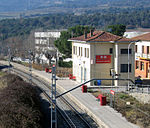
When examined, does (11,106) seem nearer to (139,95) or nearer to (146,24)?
(139,95)

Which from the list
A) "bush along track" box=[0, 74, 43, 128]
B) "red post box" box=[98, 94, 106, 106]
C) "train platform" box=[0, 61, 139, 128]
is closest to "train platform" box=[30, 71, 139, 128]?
"train platform" box=[0, 61, 139, 128]

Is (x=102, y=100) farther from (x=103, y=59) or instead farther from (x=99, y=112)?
(x=103, y=59)

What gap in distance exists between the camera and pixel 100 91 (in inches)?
1300

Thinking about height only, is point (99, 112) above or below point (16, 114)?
below

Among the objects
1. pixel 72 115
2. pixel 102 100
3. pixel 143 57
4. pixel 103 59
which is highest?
pixel 103 59

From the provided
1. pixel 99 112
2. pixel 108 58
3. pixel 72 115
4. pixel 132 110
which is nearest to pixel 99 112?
pixel 99 112

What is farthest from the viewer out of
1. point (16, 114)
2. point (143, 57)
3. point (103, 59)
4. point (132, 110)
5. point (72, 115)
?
point (143, 57)

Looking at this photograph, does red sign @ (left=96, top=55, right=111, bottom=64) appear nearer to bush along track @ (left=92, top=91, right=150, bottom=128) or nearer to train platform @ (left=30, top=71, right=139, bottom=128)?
train platform @ (left=30, top=71, right=139, bottom=128)

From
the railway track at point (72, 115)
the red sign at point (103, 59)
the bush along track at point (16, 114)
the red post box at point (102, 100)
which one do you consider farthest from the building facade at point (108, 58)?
the bush along track at point (16, 114)

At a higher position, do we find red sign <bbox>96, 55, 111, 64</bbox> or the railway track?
red sign <bbox>96, 55, 111, 64</bbox>

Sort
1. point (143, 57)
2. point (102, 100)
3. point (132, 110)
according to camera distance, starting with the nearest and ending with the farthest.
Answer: point (132, 110), point (102, 100), point (143, 57)

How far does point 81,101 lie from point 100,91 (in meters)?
5.55

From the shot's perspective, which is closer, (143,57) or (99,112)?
(99,112)

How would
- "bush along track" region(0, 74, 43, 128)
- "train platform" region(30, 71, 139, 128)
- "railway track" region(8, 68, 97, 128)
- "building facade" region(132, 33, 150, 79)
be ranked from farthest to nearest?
"building facade" region(132, 33, 150, 79), "railway track" region(8, 68, 97, 128), "train platform" region(30, 71, 139, 128), "bush along track" region(0, 74, 43, 128)
